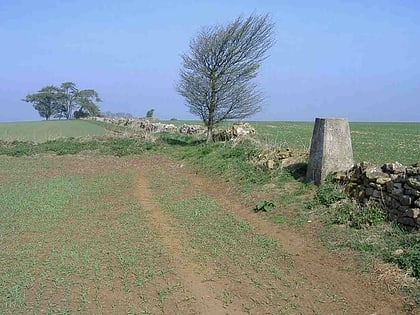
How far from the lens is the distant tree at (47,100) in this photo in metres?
62.6

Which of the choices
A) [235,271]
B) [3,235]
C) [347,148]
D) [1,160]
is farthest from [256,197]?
[1,160]

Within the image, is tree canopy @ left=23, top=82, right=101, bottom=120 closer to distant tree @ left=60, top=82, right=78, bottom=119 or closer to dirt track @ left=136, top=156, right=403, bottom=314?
distant tree @ left=60, top=82, right=78, bottom=119

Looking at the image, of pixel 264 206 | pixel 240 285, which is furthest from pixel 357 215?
pixel 240 285

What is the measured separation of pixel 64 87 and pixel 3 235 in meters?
58.9

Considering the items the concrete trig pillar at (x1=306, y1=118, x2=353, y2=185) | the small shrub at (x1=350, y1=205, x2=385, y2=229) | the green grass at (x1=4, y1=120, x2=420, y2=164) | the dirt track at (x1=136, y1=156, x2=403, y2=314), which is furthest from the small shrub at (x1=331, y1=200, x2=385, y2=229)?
the green grass at (x1=4, y1=120, x2=420, y2=164)

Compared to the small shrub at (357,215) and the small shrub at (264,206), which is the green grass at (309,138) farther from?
the small shrub at (357,215)

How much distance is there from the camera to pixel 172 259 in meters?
5.93

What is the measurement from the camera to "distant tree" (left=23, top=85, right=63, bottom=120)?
6256 cm

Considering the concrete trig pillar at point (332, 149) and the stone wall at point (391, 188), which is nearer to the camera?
the stone wall at point (391, 188)

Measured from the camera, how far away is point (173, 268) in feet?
18.4

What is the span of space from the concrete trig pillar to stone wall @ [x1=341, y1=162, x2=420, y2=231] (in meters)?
0.55

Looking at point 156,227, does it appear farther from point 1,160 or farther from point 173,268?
point 1,160

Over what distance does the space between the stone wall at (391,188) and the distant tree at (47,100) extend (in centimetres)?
6082

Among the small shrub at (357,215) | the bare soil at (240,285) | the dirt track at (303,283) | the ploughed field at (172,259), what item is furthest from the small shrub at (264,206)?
the small shrub at (357,215)
